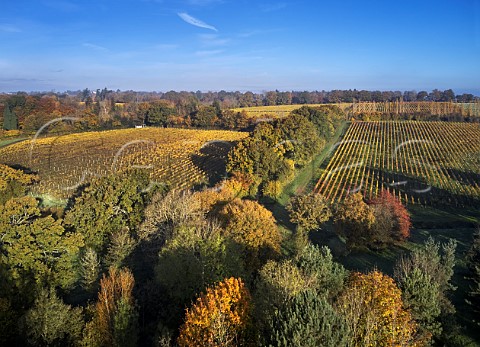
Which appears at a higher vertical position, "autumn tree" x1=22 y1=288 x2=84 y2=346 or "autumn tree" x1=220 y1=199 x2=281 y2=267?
"autumn tree" x1=220 y1=199 x2=281 y2=267

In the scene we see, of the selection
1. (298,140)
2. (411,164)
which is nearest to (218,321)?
(298,140)

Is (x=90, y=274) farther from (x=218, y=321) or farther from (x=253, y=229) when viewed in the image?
(x=218, y=321)

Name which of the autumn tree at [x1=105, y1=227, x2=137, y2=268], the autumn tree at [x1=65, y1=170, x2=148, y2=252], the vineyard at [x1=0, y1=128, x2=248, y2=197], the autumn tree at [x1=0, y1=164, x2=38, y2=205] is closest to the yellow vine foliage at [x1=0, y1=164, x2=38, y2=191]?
the autumn tree at [x1=0, y1=164, x2=38, y2=205]

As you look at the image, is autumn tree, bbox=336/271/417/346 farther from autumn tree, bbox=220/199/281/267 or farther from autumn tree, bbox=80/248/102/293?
autumn tree, bbox=80/248/102/293

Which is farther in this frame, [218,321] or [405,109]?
[405,109]

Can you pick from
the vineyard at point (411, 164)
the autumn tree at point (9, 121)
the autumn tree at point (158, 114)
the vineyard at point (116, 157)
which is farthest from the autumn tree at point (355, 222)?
the autumn tree at point (158, 114)

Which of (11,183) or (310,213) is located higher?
(11,183)
